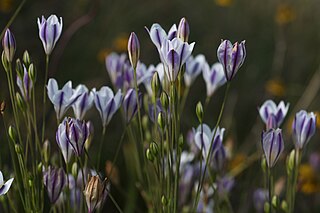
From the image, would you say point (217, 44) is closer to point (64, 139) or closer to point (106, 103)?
point (106, 103)

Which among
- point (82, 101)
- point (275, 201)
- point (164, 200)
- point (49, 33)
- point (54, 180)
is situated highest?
point (49, 33)

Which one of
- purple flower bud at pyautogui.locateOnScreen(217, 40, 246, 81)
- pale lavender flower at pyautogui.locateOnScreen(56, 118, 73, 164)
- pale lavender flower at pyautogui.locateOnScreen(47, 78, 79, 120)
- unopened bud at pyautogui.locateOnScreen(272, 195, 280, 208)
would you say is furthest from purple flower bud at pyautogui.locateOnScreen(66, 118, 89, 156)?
unopened bud at pyautogui.locateOnScreen(272, 195, 280, 208)

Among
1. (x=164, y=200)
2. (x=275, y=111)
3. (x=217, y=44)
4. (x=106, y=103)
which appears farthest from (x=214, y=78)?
(x=217, y=44)

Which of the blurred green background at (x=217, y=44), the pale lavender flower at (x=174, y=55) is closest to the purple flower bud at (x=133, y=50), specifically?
the pale lavender flower at (x=174, y=55)

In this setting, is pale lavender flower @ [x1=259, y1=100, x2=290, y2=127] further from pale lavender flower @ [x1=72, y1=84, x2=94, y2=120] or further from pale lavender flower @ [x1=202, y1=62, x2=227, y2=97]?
pale lavender flower @ [x1=72, y1=84, x2=94, y2=120]

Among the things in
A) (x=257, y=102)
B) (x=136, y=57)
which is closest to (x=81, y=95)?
(x=136, y=57)

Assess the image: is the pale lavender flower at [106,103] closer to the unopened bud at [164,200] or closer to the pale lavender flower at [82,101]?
the pale lavender flower at [82,101]
